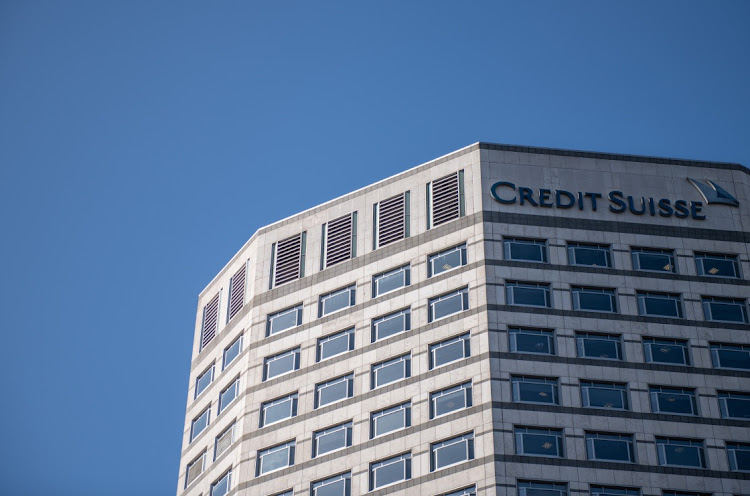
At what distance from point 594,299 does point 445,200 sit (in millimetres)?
12238

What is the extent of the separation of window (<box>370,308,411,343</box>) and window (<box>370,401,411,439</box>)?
549 centimetres

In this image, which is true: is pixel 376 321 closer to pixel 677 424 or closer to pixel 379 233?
pixel 379 233

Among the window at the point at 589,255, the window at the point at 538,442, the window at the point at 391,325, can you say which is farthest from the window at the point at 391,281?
the window at the point at 538,442

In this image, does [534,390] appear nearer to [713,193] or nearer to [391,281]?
[391,281]

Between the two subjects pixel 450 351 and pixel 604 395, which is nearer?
pixel 604 395

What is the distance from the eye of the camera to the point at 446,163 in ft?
317

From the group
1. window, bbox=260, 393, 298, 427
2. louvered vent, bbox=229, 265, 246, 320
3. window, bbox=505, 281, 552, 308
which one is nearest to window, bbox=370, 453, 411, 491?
window, bbox=260, 393, 298, 427

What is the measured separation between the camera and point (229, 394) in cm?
9781

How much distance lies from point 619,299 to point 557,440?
11.4m

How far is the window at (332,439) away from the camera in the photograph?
8856 cm

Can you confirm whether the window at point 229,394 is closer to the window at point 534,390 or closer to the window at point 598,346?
the window at point 534,390

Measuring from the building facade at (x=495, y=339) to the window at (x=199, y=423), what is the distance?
0.16 m

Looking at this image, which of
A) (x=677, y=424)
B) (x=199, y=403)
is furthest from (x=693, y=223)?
(x=199, y=403)

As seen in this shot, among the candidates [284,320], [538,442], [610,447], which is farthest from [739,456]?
[284,320]
